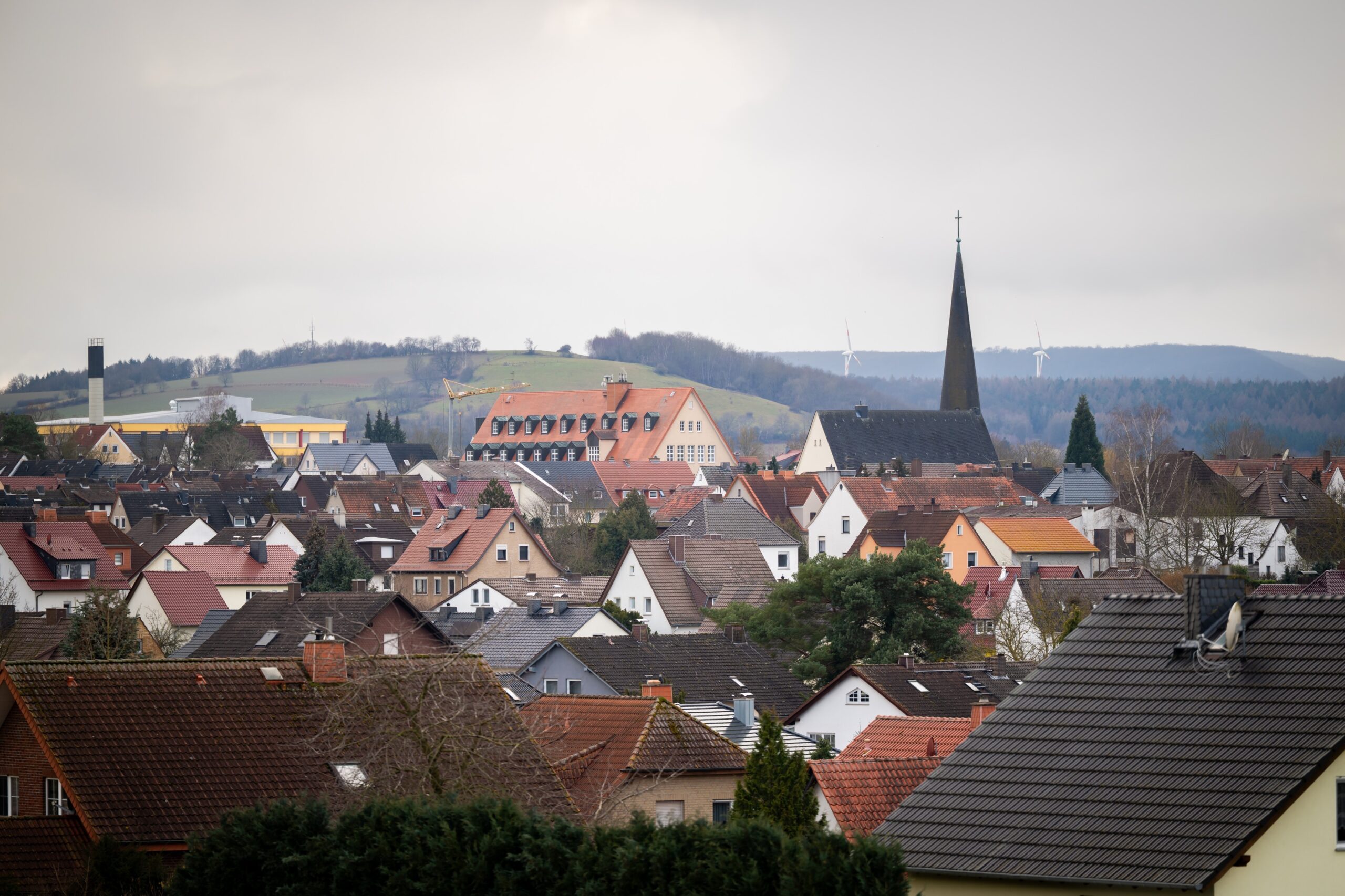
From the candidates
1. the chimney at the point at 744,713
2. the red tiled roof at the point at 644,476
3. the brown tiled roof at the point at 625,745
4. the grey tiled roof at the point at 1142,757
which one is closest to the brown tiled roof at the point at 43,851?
the brown tiled roof at the point at 625,745

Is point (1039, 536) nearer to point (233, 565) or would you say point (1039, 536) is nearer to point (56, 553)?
point (233, 565)

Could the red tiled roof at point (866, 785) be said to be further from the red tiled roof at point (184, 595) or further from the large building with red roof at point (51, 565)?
the large building with red roof at point (51, 565)

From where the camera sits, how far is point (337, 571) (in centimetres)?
6300

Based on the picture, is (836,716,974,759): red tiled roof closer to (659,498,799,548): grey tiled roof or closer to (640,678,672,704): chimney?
(640,678,672,704): chimney

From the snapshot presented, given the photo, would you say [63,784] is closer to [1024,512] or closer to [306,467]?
[1024,512]

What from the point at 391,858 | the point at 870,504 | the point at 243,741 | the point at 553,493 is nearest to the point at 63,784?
the point at 243,741

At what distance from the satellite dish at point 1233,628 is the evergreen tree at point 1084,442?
8388 centimetres

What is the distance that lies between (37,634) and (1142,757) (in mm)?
37751

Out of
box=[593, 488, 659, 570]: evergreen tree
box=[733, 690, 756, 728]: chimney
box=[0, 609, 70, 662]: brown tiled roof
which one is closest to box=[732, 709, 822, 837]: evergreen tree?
box=[733, 690, 756, 728]: chimney

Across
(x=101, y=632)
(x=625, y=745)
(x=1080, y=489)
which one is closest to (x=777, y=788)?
(x=625, y=745)

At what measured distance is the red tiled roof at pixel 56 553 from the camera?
62344mm

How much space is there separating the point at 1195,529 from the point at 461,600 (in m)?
25.9

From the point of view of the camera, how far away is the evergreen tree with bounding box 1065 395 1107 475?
316 feet

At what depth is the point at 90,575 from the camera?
63.9 meters
